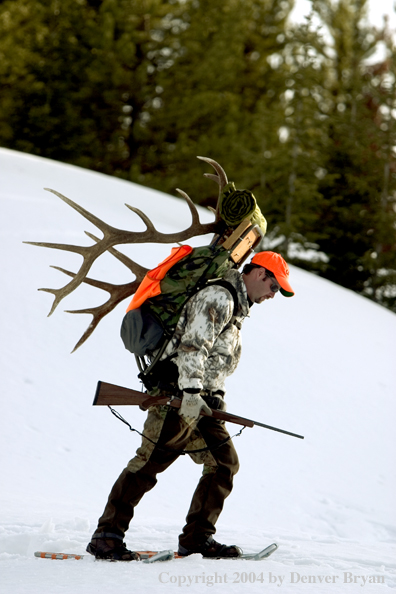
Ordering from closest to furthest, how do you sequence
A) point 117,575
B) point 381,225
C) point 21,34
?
point 117,575 → point 381,225 → point 21,34

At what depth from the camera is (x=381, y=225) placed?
15.1 metres

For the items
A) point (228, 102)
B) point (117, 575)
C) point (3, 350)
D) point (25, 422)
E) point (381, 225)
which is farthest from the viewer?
point (228, 102)

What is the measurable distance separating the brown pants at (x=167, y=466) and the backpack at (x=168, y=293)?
33 cm

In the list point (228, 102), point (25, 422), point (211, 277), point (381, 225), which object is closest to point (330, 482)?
point (25, 422)

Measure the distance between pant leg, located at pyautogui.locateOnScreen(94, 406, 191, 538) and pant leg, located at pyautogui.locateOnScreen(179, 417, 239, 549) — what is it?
148 mm

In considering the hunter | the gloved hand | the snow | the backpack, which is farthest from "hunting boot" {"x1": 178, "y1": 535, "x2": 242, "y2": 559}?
the backpack

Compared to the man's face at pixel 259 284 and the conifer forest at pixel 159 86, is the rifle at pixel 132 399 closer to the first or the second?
the man's face at pixel 259 284

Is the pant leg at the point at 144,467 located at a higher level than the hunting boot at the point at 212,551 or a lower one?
higher

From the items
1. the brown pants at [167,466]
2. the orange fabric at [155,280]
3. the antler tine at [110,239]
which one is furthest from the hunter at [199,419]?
the antler tine at [110,239]

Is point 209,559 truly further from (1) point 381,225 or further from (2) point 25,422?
(1) point 381,225

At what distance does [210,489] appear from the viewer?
3.33 m

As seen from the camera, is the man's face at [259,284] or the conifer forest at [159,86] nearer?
the man's face at [259,284]

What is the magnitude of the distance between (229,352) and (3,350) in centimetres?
357

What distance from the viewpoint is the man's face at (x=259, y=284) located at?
3.29m
